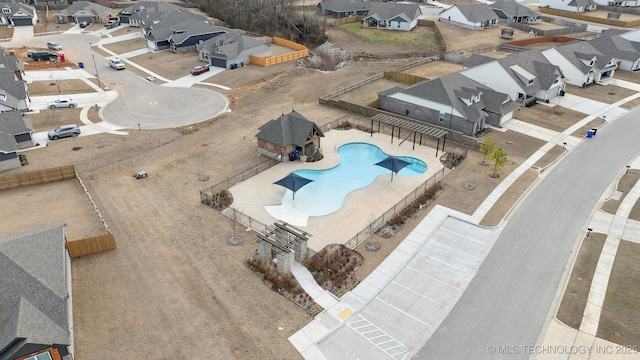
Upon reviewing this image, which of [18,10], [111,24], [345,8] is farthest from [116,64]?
[345,8]

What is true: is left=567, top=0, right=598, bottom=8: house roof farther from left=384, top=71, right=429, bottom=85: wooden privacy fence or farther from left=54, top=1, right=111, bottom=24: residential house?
left=54, top=1, right=111, bottom=24: residential house

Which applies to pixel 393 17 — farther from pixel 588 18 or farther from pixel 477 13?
pixel 588 18

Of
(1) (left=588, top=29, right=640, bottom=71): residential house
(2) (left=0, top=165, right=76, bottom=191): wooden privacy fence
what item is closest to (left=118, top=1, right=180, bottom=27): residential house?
(2) (left=0, top=165, right=76, bottom=191): wooden privacy fence

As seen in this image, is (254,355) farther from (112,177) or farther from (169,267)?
(112,177)

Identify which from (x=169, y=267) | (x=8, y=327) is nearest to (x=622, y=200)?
(x=169, y=267)

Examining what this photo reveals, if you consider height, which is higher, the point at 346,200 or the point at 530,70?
the point at 530,70

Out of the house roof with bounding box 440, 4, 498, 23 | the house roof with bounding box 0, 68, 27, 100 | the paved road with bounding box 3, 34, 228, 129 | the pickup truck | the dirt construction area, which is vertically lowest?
the dirt construction area
